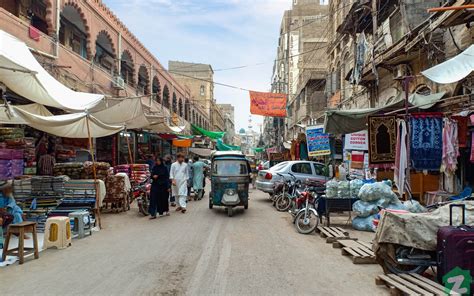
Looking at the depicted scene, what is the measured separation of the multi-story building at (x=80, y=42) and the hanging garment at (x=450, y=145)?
11.9 metres

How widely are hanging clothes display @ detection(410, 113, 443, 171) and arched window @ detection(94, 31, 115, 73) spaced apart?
52.3ft

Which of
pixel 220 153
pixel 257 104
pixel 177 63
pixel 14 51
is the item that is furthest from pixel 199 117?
pixel 14 51

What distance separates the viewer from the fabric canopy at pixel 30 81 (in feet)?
23.8

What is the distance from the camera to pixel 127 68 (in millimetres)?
24547

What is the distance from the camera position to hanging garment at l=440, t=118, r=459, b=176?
29.6ft

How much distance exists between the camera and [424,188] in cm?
1183

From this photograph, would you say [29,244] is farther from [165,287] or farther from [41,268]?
[165,287]

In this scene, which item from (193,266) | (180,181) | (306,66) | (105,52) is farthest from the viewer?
(306,66)

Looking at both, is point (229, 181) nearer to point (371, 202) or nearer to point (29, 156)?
point (371, 202)

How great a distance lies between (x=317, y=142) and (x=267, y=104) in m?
6.53

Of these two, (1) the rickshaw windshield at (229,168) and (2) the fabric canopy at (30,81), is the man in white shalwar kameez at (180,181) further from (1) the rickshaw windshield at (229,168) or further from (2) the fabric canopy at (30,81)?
(2) the fabric canopy at (30,81)

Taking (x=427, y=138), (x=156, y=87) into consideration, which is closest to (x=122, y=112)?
(x=427, y=138)

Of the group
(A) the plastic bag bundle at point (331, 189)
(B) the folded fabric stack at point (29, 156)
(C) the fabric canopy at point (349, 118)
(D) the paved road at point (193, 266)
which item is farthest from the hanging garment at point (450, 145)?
(B) the folded fabric stack at point (29, 156)

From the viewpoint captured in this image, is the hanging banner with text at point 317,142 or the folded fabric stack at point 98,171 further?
the hanging banner with text at point 317,142
